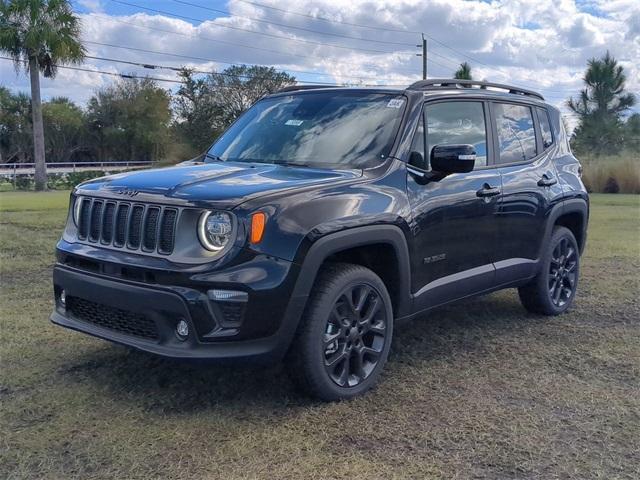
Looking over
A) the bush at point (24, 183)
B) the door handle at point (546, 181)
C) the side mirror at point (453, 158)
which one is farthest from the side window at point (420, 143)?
the bush at point (24, 183)

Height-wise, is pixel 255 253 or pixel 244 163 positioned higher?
pixel 244 163

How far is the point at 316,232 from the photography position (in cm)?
385

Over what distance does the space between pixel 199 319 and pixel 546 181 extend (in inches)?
140

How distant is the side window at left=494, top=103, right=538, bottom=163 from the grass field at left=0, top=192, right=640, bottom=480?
1.47 meters

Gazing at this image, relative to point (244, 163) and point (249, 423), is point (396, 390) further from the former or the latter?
point (244, 163)

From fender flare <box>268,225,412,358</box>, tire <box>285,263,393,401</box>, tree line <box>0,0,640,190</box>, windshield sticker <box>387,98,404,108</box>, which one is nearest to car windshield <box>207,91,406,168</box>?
windshield sticker <box>387,98,404,108</box>

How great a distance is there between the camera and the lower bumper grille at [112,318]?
386cm

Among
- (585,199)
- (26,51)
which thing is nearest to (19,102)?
(26,51)

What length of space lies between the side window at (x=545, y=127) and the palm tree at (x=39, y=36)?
1138 inches

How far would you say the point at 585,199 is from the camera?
6.64 m

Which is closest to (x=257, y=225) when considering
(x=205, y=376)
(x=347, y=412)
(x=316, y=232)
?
(x=316, y=232)

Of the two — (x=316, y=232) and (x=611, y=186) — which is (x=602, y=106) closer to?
(x=611, y=186)

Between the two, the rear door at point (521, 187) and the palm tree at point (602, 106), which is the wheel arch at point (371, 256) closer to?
the rear door at point (521, 187)

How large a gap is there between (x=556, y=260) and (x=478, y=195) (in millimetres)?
1625
